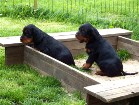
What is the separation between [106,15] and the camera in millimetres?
11141

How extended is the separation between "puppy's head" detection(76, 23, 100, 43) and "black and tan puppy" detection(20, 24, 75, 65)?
324mm

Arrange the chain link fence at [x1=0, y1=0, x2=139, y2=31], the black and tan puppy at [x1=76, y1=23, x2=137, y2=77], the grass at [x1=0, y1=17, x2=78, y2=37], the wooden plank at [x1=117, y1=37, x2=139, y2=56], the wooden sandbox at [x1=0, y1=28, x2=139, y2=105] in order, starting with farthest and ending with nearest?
the chain link fence at [x1=0, y1=0, x2=139, y2=31], the grass at [x1=0, y1=17, x2=78, y2=37], the wooden plank at [x1=117, y1=37, x2=139, y2=56], the black and tan puppy at [x1=76, y1=23, x2=137, y2=77], the wooden sandbox at [x1=0, y1=28, x2=139, y2=105]

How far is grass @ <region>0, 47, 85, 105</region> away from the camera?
492 centimetres

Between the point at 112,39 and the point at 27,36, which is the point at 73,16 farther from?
the point at 27,36

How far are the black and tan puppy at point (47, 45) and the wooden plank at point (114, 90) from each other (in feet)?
5.53

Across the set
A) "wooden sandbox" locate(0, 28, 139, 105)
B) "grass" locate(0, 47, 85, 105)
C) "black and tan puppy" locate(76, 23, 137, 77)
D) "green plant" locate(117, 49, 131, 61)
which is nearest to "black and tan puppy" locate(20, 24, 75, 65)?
"wooden sandbox" locate(0, 28, 139, 105)

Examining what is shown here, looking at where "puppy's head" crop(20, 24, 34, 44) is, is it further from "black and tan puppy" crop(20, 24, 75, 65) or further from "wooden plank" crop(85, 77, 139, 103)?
"wooden plank" crop(85, 77, 139, 103)

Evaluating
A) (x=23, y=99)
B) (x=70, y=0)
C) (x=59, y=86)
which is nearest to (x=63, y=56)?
(x=59, y=86)

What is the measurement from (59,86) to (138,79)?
47.6 inches

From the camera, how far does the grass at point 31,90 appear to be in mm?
4918

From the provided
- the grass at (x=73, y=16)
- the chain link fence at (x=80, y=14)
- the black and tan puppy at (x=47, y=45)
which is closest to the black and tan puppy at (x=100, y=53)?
the black and tan puppy at (x=47, y=45)

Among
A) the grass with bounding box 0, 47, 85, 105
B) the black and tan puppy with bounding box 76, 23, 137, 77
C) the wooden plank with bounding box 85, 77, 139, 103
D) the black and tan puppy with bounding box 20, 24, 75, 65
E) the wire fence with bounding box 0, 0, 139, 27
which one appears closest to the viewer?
the wooden plank with bounding box 85, 77, 139, 103

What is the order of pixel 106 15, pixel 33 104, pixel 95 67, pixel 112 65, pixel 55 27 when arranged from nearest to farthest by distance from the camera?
pixel 33 104 → pixel 112 65 → pixel 95 67 → pixel 55 27 → pixel 106 15

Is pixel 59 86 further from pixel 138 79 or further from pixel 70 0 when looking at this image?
pixel 70 0
